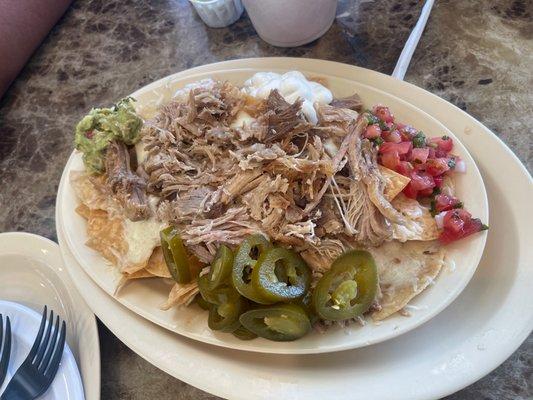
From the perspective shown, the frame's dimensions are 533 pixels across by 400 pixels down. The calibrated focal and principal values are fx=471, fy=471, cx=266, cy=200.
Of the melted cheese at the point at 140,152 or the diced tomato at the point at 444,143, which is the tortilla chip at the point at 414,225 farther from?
the melted cheese at the point at 140,152

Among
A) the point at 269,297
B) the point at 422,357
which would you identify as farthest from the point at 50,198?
the point at 422,357

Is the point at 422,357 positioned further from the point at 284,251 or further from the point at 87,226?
the point at 87,226

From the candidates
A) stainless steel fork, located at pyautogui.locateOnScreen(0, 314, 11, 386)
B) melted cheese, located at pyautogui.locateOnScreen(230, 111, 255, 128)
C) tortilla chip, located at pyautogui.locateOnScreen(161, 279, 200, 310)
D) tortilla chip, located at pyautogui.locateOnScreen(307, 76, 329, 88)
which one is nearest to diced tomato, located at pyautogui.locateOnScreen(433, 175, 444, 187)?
tortilla chip, located at pyautogui.locateOnScreen(307, 76, 329, 88)

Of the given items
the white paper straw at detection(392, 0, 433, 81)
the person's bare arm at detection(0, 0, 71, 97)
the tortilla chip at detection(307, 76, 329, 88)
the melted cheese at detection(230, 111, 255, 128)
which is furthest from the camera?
the person's bare arm at detection(0, 0, 71, 97)

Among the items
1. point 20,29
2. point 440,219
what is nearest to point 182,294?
point 440,219

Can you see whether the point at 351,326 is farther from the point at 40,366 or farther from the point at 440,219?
the point at 40,366

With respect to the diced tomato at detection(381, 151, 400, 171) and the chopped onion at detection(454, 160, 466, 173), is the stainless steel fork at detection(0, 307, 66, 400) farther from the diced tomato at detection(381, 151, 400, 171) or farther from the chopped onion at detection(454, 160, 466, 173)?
the chopped onion at detection(454, 160, 466, 173)

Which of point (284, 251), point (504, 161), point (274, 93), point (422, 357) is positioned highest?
point (274, 93)
